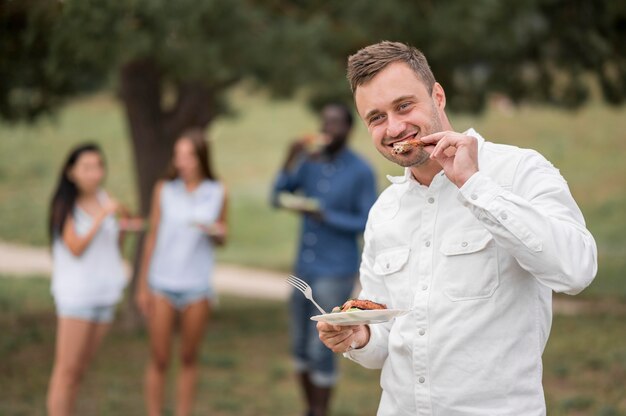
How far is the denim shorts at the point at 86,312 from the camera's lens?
19.5 feet

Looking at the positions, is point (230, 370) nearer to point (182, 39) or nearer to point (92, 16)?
point (182, 39)

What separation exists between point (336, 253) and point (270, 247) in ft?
48.8

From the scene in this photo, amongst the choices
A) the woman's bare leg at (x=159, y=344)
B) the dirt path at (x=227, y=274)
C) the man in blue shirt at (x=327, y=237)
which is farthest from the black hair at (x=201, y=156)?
the dirt path at (x=227, y=274)

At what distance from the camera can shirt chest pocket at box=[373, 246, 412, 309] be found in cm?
280

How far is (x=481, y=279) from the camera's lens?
2633 mm

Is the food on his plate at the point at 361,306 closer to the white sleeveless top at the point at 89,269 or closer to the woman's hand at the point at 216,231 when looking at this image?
the white sleeveless top at the point at 89,269

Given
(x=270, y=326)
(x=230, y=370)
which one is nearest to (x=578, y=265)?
(x=230, y=370)

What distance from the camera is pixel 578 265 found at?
2.39m

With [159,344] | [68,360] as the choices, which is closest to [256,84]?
[159,344]

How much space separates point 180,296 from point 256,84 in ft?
10.5

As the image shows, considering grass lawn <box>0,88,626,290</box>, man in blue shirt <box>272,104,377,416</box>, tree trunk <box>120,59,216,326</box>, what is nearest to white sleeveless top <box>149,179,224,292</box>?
man in blue shirt <box>272,104,377,416</box>

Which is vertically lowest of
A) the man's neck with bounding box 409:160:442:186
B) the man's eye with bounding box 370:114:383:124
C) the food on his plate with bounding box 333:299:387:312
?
the food on his plate with bounding box 333:299:387:312

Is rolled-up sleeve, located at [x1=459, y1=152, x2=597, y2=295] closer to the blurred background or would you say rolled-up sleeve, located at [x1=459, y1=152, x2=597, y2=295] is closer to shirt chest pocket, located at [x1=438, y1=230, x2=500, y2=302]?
shirt chest pocket, located at [x1=438, y1=230, x2=500, y2=302]

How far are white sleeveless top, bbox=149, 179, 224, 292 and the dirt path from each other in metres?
7.60
